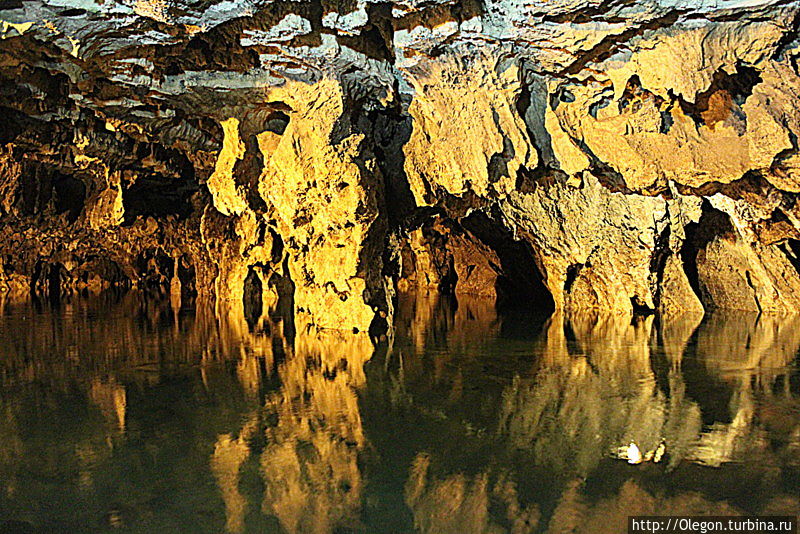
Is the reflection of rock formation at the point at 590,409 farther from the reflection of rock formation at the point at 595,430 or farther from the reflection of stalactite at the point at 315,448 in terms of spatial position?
the reflection of stalactite at the point at 315,448

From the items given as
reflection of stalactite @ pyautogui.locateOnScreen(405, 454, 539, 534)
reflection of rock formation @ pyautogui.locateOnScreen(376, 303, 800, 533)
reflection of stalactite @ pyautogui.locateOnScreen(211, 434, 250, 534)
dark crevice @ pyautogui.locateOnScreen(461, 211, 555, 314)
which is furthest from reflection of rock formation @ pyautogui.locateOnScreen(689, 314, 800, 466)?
dark crevice @ pyautogui.locateOnScreen(461, 211, 555, 314)

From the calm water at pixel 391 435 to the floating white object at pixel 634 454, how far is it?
0.04 metres

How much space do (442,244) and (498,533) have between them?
1734 cm

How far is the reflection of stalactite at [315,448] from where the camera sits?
3074 mm

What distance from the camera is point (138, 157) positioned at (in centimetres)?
1316

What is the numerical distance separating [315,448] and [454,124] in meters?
5.87

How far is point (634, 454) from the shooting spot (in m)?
3.84

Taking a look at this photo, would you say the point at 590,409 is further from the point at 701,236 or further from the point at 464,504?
the point at 701,236

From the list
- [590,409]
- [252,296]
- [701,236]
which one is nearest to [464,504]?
[590,409]

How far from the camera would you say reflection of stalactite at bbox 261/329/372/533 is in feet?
10.1

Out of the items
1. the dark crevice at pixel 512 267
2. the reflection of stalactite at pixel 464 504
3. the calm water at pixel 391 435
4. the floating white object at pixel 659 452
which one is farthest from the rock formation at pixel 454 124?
the reflection of stalactite at pixel 464 504

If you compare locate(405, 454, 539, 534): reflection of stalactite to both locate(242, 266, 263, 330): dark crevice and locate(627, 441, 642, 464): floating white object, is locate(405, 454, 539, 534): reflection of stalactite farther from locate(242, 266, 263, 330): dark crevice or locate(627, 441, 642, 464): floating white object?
locate(242, 266, 263, 330): dark crevice

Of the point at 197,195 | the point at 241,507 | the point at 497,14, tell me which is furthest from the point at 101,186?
the point at 241,507

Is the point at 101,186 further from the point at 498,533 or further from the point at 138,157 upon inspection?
the point at 498,533
